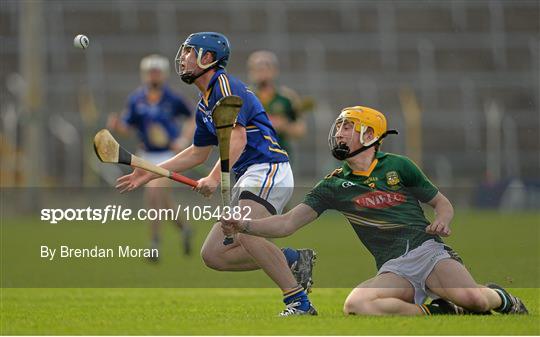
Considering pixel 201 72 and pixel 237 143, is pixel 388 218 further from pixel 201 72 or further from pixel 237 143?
pixel 201 72

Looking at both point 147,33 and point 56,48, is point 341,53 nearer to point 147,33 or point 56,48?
point 147,33

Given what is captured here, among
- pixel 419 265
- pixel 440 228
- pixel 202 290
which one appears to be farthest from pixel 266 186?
pixel 202 290

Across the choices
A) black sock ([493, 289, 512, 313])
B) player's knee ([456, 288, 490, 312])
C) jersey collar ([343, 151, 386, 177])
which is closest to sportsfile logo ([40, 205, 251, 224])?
jersey collar ([343, 151, 386, 177])

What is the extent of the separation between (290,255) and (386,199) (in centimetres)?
83

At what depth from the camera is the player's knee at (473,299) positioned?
23.7ft

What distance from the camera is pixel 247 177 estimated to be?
7926 millimetres

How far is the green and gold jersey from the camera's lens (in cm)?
748

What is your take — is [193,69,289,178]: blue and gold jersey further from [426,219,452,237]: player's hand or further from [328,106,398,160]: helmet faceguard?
[426,219,452,237]: player's hand

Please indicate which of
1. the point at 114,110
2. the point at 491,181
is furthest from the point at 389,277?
the point at 114,110

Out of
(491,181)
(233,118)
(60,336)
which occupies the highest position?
(233,118)

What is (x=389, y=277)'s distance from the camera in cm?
745

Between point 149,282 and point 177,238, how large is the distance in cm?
636

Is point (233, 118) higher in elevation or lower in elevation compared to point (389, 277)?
higher

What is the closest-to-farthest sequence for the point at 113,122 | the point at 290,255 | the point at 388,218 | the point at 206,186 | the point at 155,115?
the point at 388,218, the point at 206,186, the point at 290,255, the point at 113,122, the point at 155,115
